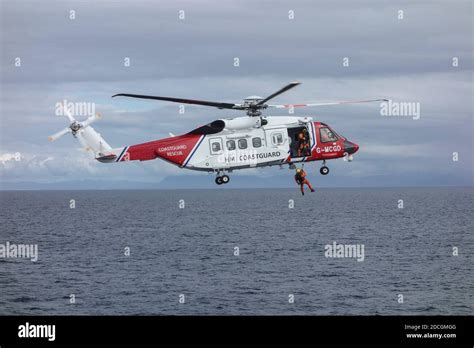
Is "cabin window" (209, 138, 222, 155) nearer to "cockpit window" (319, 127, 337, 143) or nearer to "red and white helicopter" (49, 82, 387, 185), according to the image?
"red and white helicopter" (49, 82, 387, 185)

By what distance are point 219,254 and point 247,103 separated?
153839 mm

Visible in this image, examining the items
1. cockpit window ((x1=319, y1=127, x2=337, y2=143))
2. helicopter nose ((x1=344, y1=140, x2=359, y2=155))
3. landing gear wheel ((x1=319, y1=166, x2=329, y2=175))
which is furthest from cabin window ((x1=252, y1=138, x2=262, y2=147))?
helicopter nose ((x1=344, y1=140, x2=359, y2=155))

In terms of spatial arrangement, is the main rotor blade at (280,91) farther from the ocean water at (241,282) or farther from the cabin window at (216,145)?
the ocean water at (241,282)

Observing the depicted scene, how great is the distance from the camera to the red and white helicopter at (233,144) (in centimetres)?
3557

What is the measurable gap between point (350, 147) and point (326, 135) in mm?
2985

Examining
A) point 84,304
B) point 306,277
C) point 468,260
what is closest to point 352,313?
point 306,277

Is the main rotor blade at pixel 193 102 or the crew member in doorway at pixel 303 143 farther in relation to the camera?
the crew member in doorway at pixel 303 143

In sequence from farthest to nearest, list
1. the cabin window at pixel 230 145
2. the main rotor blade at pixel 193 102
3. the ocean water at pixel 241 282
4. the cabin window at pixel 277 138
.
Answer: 1. the ocean water at pixel 241 282
2. the cabin window at pixel 277 138
3. the cabin window at pixel 230 145
4. the main rotor blade at pixel 193 102

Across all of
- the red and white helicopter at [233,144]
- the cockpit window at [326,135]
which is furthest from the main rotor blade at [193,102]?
the cockpit window at [326,135]

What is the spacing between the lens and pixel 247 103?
39.3 m

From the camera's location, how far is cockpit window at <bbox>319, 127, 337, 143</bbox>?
39912 millimetres

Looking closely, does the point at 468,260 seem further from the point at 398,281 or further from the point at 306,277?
the point at 306,277

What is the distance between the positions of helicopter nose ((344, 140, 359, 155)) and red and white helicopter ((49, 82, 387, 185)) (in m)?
2.26

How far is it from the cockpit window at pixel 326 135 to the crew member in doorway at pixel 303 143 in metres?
1.16
